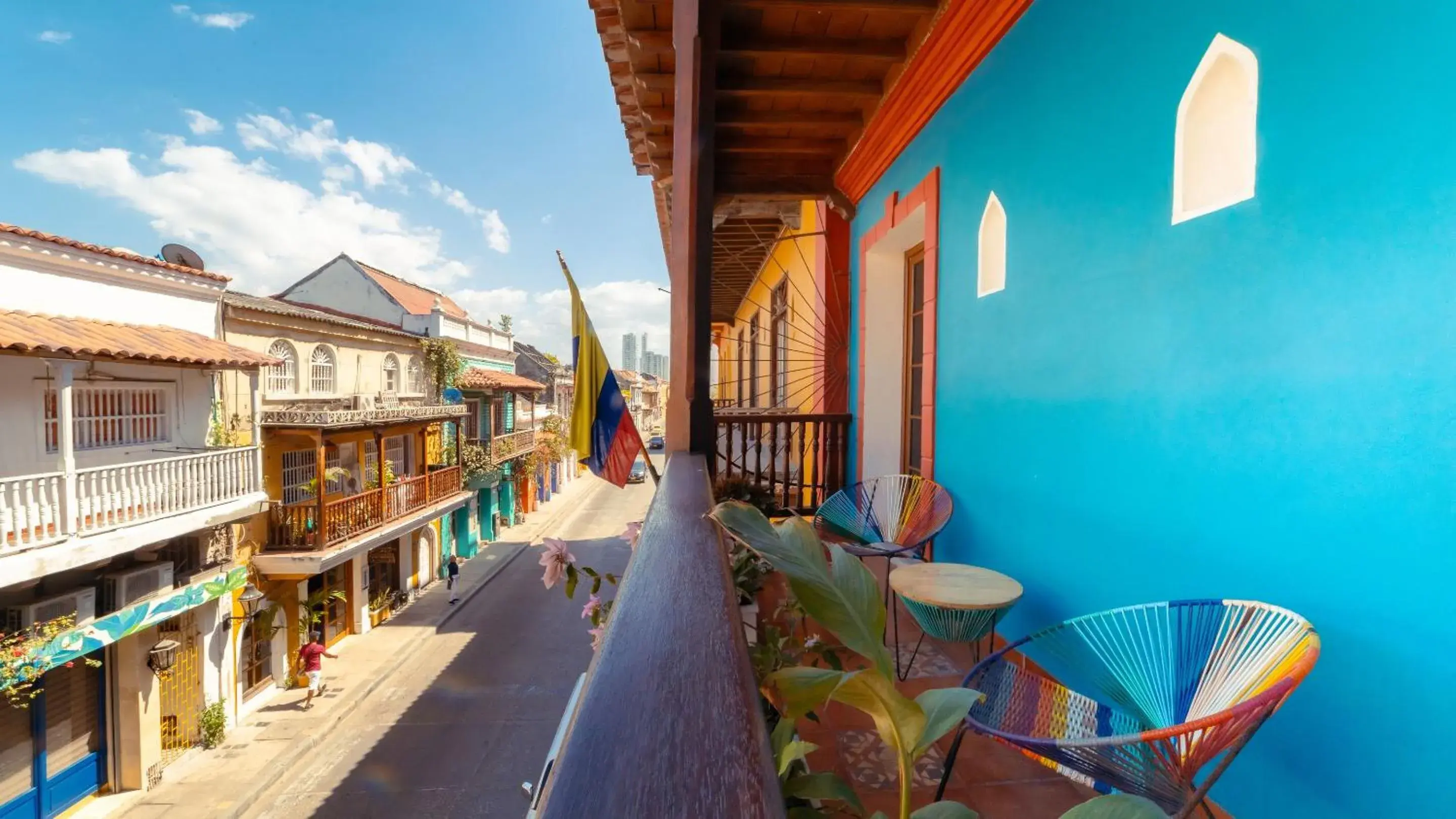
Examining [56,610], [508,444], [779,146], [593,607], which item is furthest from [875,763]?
[508,444]

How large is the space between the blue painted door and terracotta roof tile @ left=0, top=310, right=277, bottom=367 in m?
3.86

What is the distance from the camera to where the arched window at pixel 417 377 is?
48.1 ft

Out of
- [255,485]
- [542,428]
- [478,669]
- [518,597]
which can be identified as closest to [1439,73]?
[255,485]

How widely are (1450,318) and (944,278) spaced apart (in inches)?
91.7

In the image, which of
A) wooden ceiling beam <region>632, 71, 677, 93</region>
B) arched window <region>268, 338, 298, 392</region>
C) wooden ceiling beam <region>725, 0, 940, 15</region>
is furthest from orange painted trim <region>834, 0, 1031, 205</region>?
arched window <region>268, 338, 298, 392</region>

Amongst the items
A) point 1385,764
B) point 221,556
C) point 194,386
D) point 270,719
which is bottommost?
point 270,719

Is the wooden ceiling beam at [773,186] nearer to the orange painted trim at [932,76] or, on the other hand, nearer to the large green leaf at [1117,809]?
the orange painted trim at [932,76]

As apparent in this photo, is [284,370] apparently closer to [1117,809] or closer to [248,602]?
[248,602]

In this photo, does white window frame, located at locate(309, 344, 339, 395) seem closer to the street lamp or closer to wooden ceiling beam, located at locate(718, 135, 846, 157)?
the street lamp

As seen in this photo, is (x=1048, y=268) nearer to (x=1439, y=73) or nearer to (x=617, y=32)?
(x=1439, y=73)

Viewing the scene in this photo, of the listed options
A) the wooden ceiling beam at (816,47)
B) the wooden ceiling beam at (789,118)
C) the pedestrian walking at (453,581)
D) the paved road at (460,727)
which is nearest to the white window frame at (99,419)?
the paved road at (460,727)

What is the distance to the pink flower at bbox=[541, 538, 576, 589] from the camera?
1830 mm

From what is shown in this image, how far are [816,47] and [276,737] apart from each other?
11204 millimetres

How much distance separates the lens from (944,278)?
3.43 metres
